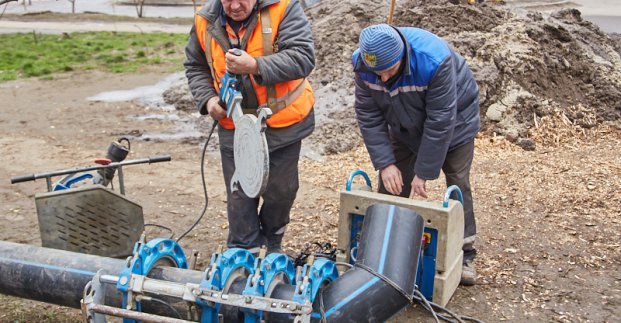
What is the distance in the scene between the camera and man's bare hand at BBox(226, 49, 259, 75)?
3.61m

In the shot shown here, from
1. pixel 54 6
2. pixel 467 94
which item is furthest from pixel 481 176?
pixel 54 6

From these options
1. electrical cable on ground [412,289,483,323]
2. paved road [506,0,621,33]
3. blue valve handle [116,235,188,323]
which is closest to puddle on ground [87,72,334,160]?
electrical cable on ground [412,289,483,323]

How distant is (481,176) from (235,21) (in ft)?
10.8

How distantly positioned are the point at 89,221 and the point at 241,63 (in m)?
1.40

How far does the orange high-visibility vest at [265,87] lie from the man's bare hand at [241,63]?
0.53 ft

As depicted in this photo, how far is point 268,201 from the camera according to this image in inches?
164

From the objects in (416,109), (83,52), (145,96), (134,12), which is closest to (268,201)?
(416,109)

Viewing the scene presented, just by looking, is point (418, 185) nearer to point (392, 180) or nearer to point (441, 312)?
point (392, 180)

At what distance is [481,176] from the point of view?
6.28 m

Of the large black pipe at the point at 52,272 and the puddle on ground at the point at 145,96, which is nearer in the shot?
the large black pipe at the point at 52,272

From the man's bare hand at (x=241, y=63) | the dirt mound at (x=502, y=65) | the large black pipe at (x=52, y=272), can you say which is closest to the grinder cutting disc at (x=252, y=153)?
the man's bare hand at (x=241, y=63)

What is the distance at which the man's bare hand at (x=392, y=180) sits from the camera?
13.4ft

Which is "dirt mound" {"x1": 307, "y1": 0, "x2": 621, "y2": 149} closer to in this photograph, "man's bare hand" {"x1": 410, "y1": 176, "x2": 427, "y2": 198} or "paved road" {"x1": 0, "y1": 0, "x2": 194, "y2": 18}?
"man's bare hand" {"x1": 410, "y1": 176, "x2": 427, "y2": 198}

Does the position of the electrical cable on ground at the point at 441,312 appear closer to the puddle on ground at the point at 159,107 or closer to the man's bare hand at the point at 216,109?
the man's bare hand at the point at 216,109
